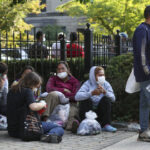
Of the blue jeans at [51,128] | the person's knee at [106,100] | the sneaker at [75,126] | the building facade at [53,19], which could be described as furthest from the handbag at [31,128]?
the building facade at [53,19]

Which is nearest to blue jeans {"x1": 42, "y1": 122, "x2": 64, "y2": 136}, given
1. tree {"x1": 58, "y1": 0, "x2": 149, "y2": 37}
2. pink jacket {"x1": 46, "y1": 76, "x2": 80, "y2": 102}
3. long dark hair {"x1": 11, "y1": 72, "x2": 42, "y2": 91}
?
long dark hair {"x1": 11, "y1": 72, "x2": 42, "y2": 91}

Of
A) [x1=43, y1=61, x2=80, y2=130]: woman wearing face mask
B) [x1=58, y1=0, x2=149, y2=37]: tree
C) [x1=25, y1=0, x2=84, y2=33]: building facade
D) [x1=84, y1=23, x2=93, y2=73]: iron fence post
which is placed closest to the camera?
[x1=43, y1=61, x2=80, y2=130]: woman wearing face mask

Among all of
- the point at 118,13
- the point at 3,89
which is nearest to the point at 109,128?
the point at 3,89

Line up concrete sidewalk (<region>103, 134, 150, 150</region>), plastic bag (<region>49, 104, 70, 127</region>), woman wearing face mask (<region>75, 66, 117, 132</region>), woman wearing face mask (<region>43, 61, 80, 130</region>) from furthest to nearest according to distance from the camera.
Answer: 1. woman wearing face mask (<region>43, 61, 80, 130</region>)
2. plastic bag (<region>49, 104, 70, 127</region>)
3. woman wearing face mask (<region>75, 66, 117, 132</region>)
4. concrete sidewalk (<region>103, 134, 150, 150</region>)

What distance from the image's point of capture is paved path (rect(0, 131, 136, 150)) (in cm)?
555

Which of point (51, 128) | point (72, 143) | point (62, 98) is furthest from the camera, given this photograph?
point (62, 98)

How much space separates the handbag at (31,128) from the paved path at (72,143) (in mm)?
117

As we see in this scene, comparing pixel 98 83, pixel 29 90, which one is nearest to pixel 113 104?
pixel 98 83

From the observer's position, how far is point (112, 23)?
28484 mm

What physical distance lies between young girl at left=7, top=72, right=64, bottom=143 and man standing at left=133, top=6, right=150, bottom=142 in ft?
4.20

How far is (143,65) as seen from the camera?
5629mm

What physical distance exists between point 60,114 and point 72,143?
4.35 ft

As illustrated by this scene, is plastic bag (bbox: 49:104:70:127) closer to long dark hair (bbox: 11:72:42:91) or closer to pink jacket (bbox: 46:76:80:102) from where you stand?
pink jacket (bbox: 46:76:80:102)

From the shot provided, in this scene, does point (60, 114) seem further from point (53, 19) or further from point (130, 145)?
point (53, 19)
